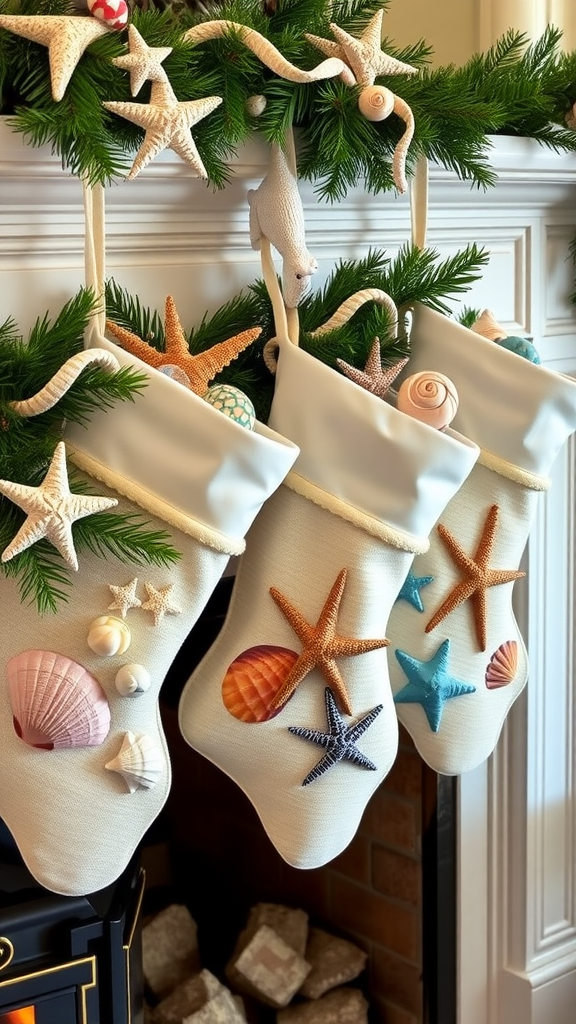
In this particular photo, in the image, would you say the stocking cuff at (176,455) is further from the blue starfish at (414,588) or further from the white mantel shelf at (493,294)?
the blue starfish at (414,588)

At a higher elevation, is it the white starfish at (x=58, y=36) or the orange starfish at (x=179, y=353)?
the white starfish at (x=58, y=36)

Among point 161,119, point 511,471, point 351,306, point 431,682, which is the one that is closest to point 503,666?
point 431,682

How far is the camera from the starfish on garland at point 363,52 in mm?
1006

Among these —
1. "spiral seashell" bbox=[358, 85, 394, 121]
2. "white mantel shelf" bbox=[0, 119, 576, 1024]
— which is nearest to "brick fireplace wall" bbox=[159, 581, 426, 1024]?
"white mantel shelf" bbox=[0, 119, 576, 1024]

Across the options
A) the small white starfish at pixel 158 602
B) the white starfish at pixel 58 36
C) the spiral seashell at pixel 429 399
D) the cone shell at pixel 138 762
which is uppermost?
the white starfish at pixel 58 36

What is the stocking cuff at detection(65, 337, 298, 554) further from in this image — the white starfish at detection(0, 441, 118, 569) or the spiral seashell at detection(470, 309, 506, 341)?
the spiral seashell at detection(470, 309, 506, 341)

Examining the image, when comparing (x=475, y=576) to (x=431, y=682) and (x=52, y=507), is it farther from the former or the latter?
(x=52, y=507)

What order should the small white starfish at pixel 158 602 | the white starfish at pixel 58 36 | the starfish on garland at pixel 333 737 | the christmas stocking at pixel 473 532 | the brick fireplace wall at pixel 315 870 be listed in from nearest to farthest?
the white starfish at pixel 58 36 → the small white starfish at pixel 158 602 → the starfish on garland at pixel 333 737 → the christmas stocking at pixel 473 532 → the brick fireplace wall at pixel 315 870

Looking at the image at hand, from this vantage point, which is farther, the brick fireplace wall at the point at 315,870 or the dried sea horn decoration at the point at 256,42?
→ the brick fireplace wall at the point at 315,870

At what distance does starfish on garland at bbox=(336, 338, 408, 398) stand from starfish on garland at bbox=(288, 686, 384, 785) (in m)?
0.30

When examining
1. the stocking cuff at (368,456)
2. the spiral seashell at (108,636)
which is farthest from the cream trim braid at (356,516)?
the spiral seashell at (108,636)

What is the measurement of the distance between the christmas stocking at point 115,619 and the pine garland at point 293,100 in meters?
0.18

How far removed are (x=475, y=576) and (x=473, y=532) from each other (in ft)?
0.16

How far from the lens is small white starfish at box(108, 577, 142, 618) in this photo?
927mm
